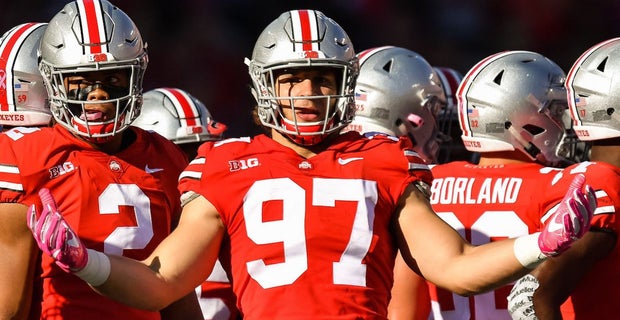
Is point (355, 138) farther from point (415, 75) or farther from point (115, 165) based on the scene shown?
point (415, 75)

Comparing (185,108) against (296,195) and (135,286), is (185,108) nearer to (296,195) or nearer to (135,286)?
(296,195)

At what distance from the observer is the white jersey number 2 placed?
350cm

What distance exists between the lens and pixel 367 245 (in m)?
3.54

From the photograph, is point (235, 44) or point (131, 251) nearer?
point (131, 251)

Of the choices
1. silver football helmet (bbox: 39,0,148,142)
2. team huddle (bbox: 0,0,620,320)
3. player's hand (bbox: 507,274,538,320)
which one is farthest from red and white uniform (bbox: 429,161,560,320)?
silver football helmet (bbox: 39,0,148,142)

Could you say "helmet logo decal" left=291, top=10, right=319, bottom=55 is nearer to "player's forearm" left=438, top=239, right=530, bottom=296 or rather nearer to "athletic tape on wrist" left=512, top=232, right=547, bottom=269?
"player's forearm" left=438, top=239, right=530, bottom=296

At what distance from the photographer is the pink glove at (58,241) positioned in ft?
10.3

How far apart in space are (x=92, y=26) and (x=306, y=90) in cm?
87

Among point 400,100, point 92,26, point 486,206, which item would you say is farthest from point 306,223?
point 400,100

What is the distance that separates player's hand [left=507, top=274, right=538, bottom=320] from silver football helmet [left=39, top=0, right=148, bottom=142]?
1467 millimetres

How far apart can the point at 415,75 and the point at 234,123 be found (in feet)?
15.0

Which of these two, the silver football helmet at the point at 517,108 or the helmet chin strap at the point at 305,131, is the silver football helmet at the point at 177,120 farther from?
the helmet chin strap at the point at 305,131

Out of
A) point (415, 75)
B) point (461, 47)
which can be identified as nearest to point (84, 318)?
point (415, 75)

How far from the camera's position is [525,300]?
3.98 metres
